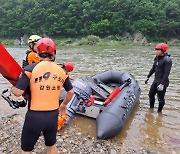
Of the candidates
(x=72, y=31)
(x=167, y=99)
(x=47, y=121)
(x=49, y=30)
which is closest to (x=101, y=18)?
(x=72, y=31)

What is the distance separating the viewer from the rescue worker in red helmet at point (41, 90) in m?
2.79

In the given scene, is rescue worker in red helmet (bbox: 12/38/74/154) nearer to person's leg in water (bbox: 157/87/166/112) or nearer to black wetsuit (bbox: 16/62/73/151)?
black wetsuit (bbox: 16/62/73/151)

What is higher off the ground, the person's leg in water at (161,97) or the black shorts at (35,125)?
the black shorts at (35,125)

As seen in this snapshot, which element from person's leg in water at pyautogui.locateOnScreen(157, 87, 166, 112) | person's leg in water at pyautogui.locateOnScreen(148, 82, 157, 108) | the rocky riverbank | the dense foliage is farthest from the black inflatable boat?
the dense foliage

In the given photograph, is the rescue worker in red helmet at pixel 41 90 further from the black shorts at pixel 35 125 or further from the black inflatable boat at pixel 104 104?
the black inflatable boat at pixel 104 104

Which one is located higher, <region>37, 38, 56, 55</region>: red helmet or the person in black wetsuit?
<region>37, 38, 56, 55</region>: red helmet

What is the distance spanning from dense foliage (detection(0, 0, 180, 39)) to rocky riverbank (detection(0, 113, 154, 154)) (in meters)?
44.2

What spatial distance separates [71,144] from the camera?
169 inches

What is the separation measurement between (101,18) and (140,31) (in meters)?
11.4

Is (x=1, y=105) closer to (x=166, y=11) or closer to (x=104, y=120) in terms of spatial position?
(x=104, y=120)

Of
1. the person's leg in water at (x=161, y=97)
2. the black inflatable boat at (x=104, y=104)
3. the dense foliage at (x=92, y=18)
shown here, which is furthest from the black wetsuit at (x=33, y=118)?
the dense foliage at (x=92, y=18)

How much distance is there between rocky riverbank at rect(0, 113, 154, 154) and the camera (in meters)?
4.10

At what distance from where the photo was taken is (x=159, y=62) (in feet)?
19.1

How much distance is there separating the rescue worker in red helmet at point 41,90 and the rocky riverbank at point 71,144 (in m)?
1.24
